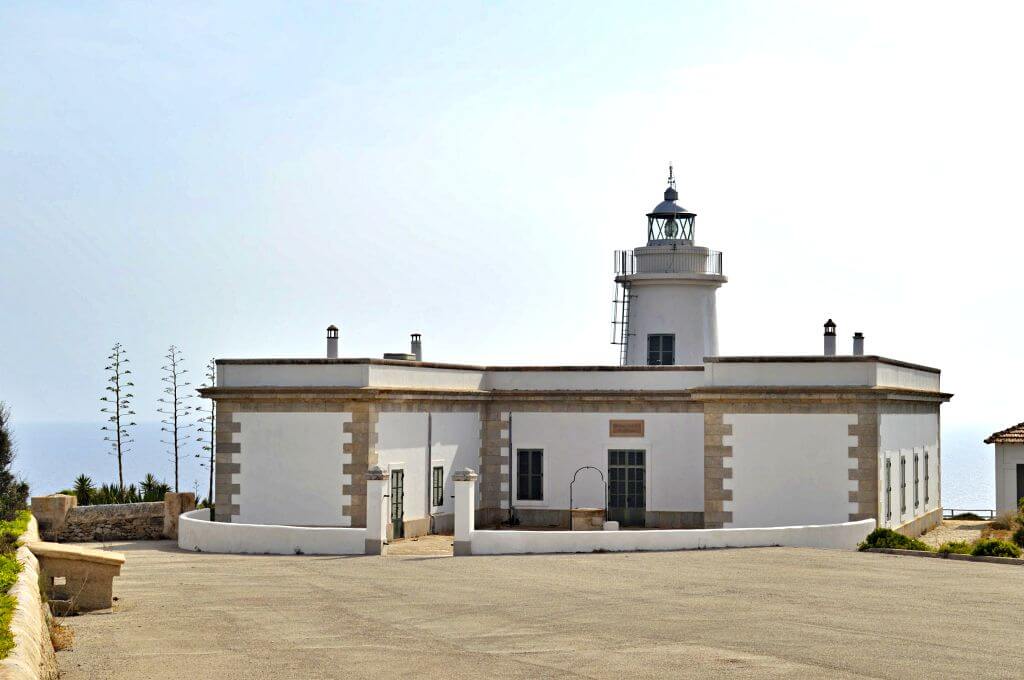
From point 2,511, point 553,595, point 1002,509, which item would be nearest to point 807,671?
point 553,595

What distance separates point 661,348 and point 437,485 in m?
7.97

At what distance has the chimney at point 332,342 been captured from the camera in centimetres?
2648

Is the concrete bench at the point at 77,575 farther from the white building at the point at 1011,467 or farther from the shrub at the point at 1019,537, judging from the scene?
the white building at the point at 1011,467

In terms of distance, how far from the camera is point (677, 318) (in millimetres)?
32438

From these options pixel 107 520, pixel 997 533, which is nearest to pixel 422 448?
pixel 107 520

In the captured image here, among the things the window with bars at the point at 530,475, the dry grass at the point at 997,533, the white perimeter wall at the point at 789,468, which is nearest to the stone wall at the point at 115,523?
the window with bars at the point at 530,475

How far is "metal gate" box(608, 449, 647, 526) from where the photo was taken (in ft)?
89.4

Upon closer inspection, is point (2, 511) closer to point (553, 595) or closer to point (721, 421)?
point (553, 595)

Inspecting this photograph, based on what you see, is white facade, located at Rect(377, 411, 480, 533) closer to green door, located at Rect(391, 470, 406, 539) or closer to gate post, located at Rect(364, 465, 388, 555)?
green door, located at Rect(391, 470, 406, 539)

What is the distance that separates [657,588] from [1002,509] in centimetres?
1682

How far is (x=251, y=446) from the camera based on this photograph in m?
24.8

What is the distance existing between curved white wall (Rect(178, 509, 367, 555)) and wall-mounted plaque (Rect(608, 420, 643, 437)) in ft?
21.6

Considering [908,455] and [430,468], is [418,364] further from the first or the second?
[908,455]

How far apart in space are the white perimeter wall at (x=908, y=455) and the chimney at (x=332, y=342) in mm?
10201
